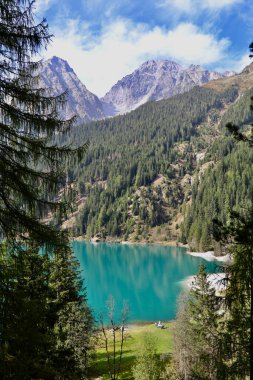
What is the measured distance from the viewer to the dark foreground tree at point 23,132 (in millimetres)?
9680

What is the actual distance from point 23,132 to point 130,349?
43.3 m

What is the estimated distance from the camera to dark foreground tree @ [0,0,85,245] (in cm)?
968

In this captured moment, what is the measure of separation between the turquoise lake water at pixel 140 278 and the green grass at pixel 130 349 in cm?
979

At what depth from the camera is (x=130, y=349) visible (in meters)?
47.9

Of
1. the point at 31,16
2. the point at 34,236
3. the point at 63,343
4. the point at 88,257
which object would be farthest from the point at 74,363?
the point at 88,257

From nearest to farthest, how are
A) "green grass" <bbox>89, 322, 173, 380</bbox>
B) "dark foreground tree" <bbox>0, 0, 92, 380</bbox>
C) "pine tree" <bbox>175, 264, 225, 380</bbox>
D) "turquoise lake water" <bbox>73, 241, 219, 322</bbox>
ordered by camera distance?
1. "dark foreground tree" <bbox>0, 0, 92, 380</bbox>
2. "pine tree" <bbox>175, 264, 225, 380</bbox>
3. "green grass" <bbox>89, 322, 173, 380</bbox>
4. "turquoise lake water" <bbox>73, 241, 219, 322</bbox>

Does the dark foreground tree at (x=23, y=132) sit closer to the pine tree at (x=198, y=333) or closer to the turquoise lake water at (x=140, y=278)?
the pine tree at (x=198, y=333)

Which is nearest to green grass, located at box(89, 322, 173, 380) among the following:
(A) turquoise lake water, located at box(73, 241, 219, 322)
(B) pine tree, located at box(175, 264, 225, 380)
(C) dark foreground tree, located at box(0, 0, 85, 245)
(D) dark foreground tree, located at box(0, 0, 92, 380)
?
(B) pine tree, located at box(175, 264, 225, 380)

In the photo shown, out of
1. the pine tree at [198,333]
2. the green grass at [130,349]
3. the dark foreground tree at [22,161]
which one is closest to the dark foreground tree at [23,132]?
the dark foreground tree at [22,161]

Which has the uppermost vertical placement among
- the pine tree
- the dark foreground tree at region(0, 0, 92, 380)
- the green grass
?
the dark foreground tree at region(0, 0, 92, 380)

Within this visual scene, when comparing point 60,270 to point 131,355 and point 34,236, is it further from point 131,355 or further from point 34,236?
point 131,355

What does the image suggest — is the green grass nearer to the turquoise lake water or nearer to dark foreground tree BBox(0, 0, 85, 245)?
the turquoise lake water

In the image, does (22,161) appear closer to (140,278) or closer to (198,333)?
(198,333)

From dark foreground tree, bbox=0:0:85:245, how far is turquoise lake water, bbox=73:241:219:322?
4360 cm
